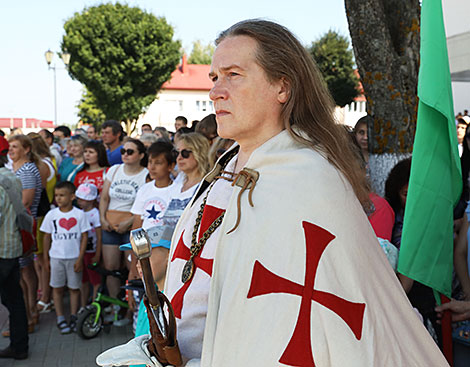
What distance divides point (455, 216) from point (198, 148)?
211 centimetres

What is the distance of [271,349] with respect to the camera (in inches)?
59.8

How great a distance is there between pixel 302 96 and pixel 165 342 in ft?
2.93

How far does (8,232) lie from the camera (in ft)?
15.6

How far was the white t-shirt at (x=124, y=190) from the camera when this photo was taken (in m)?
5.75

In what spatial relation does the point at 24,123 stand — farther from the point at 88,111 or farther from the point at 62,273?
the point at 62,273

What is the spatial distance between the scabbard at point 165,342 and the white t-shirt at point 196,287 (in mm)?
114

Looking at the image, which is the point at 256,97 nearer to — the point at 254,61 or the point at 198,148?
the point at 254,61

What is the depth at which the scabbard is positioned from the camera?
1.61 metres

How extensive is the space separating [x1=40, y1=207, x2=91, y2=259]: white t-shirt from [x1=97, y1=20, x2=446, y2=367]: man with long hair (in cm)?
414

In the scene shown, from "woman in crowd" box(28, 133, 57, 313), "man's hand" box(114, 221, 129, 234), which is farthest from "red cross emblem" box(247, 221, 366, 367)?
"woman in crowd" box(28, 133, 57, 313)

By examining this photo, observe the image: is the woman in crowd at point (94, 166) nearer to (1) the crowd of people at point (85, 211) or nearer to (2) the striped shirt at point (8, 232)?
(1) the crowd of people at point (85, 211)

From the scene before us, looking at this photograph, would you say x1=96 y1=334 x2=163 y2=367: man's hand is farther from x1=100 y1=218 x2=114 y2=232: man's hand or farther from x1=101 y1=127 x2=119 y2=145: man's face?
x1=101 y1=127 x2=119 y2=145: man's face

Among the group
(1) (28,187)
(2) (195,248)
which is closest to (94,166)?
(1) (28,187)

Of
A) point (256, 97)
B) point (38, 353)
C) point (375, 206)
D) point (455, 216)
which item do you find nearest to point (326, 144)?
point (256, 97)
